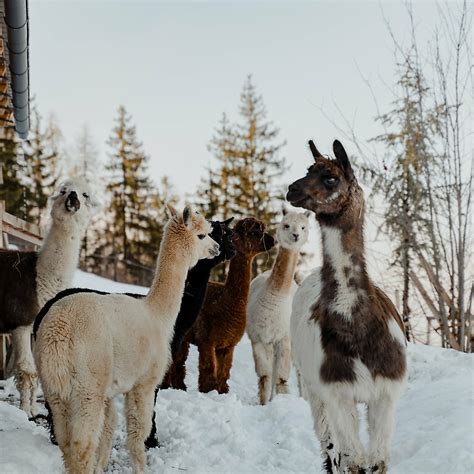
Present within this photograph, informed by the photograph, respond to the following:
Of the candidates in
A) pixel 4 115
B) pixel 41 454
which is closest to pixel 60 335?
pixel 41 454

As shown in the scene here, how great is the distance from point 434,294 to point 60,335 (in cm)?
867

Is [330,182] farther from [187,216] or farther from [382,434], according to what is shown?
[382,434]

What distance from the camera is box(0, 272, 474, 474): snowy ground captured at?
4.93 m

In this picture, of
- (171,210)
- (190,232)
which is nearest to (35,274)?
(171,210)

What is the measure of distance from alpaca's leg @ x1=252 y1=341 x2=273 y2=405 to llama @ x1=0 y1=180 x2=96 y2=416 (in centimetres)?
283

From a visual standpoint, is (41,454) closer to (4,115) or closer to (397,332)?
(397,332)

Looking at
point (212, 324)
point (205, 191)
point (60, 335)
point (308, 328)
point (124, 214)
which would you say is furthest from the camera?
point (124, 214)

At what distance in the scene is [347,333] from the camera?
3.94 meters

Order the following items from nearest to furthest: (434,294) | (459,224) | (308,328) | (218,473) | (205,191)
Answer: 1. (308,328)
2. (218,473)
3. (459,224)
4. (434,294)
5. (205,191)

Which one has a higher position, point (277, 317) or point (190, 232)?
point (190, 232)

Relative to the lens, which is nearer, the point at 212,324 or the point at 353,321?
the point at 353,321

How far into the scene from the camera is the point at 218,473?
525cm

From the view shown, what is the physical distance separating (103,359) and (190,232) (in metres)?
1.66

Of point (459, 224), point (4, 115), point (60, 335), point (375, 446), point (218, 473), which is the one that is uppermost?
point (4, 115)
